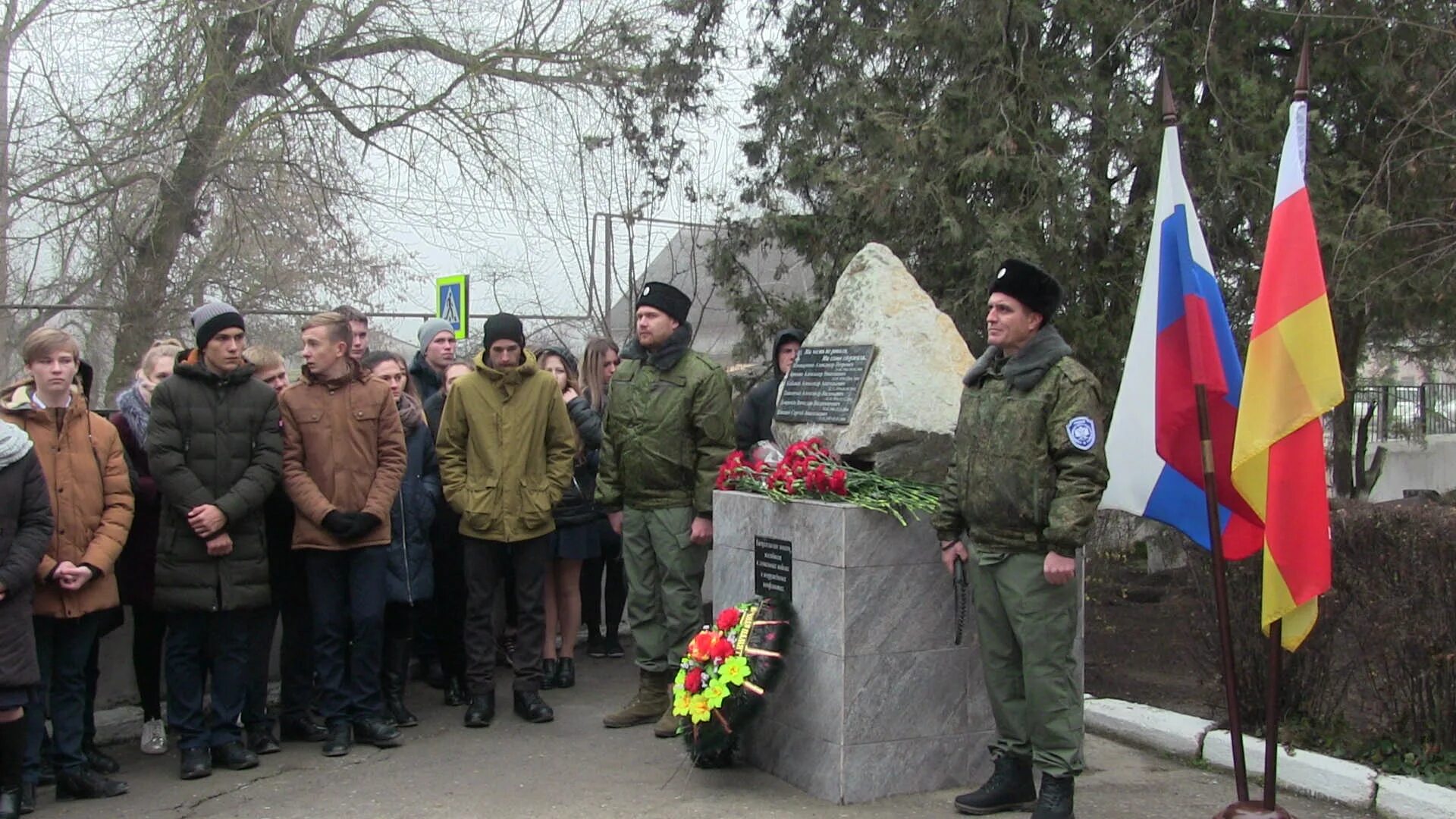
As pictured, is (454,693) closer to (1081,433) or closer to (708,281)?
(1081,433)

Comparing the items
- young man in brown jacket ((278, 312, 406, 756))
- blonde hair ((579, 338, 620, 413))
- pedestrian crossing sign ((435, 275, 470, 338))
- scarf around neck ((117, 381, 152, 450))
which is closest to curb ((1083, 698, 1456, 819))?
blonde hair ((579, 338, 620, 413))

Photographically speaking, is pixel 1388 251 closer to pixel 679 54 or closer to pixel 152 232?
pixel 679 54

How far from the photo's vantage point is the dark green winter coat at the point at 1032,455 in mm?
4184

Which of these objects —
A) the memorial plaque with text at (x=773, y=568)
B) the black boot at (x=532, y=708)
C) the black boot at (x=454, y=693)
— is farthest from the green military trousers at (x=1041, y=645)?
the black boot at (x=454, y=693)

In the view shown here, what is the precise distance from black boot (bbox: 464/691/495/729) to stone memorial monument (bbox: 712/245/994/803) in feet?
4.41

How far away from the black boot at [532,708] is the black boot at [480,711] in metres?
0.15

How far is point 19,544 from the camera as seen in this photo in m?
4.55

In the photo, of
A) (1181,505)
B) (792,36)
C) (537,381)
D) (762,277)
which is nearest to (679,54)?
(792,36)

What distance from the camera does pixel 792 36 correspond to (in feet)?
30.9

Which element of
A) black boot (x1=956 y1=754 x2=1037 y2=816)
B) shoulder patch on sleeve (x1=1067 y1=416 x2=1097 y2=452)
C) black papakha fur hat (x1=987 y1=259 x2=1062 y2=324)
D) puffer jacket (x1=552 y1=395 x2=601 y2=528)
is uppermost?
black papakha fur hat (x1=987 y1=259 x2=1062 y2=324)

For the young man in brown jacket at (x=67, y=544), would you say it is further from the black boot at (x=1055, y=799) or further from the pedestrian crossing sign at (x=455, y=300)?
the pedestrian crossing sign at (x=455, y=300)

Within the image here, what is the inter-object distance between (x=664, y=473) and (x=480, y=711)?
1446 millimetres

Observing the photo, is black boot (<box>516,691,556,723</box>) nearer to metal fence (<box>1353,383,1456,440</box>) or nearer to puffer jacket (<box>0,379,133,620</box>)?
puffer jacket (<box>0,379,133,620</box>)

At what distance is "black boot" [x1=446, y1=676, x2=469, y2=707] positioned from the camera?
650cm
